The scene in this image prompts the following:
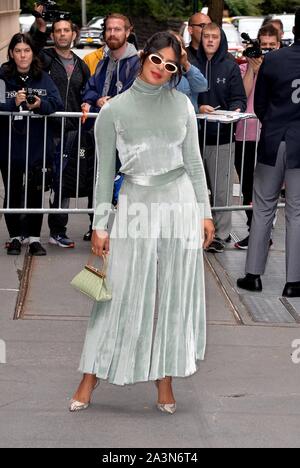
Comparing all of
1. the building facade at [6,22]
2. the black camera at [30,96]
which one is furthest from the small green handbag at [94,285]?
the building facade at [6,22]

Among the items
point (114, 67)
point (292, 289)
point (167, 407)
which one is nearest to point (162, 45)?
point (167, 407)

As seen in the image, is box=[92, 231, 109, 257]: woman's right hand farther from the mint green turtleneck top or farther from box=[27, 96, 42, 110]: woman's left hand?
box=[27, 96, 42, 110]: woman's left hand

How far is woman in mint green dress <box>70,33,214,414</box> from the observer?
231 inches

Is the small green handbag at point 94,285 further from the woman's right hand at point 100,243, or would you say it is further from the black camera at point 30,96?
the black camera at point 30,96

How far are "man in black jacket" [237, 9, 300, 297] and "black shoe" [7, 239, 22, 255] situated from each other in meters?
1.93

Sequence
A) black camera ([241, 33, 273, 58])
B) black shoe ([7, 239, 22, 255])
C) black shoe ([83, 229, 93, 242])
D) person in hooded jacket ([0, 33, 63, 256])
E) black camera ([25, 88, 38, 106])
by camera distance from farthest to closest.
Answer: black shoe ([83, 229, 93, 242]), black camera ([241, 33, 273, 58]), black shoe ([7, 239, 22, 255]), person in hooded jacket ([0, 33, 63, 256]), black camera ([25, 88, 38, 106])

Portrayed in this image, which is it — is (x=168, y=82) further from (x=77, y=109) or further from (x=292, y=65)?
(x=77, y=109)

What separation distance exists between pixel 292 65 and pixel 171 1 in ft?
165

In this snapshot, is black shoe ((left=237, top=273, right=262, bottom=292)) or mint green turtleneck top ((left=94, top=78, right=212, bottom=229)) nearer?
mint green turtleneck top ((left=94, top=78, right=212, bottom=229))

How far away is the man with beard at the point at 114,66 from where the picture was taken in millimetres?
9758

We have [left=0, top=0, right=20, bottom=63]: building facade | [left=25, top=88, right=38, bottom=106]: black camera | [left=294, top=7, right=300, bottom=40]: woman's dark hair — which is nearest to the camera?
[left=294, top=7, right=300, bottom=40]: woman's dark hair

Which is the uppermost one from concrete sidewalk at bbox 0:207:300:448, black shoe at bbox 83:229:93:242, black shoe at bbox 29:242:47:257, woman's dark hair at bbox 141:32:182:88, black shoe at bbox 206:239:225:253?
woman's dark hair at bbox 141:32:182:88

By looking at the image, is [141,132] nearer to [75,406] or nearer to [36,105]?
[75,406]

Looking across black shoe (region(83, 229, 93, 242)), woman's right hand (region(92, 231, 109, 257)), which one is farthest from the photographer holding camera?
woman's right hand (region(92, 231, 109, 257))
